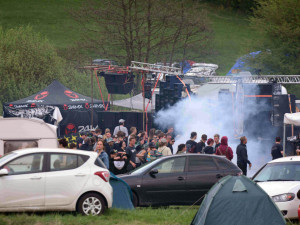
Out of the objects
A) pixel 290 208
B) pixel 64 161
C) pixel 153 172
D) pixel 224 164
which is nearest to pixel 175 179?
pixel 153 172

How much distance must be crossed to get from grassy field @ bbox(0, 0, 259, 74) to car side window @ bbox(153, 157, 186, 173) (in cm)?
4671

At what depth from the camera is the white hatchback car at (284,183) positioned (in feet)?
37.5

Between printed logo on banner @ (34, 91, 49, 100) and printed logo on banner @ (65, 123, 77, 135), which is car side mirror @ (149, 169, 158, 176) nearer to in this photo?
printed logo on banner @ (65, 123, 77, 135)

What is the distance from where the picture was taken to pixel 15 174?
35.5 feet

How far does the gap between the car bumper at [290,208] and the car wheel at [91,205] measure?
3.38m

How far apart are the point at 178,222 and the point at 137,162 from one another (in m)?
4.52

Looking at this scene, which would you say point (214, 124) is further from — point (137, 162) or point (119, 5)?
point (119, 5)

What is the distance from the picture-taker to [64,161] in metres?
11.2

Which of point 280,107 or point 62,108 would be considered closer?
point 280,107

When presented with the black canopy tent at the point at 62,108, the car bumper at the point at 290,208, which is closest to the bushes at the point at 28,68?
the black canopy tent at the point at 62,108

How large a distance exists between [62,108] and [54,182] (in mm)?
16237

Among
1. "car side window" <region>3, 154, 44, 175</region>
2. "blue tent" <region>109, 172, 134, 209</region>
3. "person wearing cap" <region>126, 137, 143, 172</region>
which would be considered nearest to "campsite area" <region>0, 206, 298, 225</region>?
"blue tent" <region>109, 172, 134, 209</region>

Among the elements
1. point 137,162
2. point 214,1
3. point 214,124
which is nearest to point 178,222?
point 137,162

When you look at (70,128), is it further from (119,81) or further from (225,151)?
(225,151)
